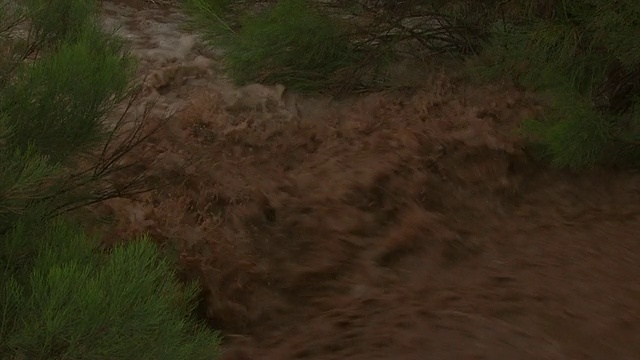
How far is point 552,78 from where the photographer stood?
5688 millimetres

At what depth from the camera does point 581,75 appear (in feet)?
18.6

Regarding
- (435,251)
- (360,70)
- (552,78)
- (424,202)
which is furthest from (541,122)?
(360,70)

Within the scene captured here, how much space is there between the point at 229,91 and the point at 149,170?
236 cm

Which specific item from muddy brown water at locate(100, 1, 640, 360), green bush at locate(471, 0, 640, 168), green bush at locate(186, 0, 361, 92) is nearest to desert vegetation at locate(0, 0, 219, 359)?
muddy brown water at locate(100, 1, 640, 360)

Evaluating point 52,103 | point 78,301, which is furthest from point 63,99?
point 78,301

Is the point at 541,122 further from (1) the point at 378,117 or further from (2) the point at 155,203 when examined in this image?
(2) the point at 155,203

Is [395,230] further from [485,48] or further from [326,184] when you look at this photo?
[485,48]

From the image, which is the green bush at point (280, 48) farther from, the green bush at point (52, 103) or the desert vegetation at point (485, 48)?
the green bush at point (52, 103)

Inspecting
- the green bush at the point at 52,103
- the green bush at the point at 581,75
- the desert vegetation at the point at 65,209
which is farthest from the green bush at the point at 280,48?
the green bush at the point at 52,103

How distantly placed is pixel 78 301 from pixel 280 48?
5.18 m

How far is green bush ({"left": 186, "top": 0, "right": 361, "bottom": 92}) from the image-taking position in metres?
7.20

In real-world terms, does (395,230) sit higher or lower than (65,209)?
lower

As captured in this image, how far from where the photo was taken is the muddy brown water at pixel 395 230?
4125 millimetres

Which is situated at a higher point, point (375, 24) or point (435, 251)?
point (375, 24)
